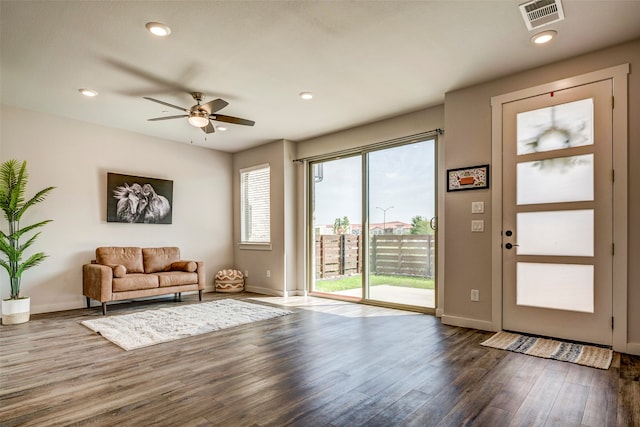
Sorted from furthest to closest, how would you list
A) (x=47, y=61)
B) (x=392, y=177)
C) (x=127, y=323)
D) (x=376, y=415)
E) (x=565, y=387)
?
(x=392, y=177)
(x=127, y=323)
(x=47, y=61)
(x=565, y=387)
(x=376, y=415)

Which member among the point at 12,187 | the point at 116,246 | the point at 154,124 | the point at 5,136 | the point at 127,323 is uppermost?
the point at 154,124

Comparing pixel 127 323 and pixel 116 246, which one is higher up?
pixel 116 246

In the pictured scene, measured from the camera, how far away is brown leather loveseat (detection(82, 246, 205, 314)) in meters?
4.75

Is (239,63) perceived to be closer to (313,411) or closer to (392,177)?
(392,177)

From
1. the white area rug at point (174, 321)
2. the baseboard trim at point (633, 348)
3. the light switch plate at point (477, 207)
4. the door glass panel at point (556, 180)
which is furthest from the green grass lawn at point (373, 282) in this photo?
the baseboard trim at point (633, 348)

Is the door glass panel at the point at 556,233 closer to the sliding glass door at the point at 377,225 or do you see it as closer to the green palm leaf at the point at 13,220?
the sliding glass door at the point at 377,225

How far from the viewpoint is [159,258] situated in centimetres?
584

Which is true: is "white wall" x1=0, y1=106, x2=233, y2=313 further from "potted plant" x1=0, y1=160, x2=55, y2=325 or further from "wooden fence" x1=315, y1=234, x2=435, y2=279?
"wooden fence" x1=315, y1=234, x2=435, y2=279

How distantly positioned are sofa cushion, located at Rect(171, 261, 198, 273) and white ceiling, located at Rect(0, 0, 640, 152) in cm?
241

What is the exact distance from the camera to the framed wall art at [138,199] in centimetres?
555

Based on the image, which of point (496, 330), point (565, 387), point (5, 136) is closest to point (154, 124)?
point (5, 136)

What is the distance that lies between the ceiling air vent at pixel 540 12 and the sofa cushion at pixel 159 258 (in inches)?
224

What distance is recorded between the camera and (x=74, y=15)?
2.71 meters

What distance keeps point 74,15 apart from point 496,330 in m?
4.80
